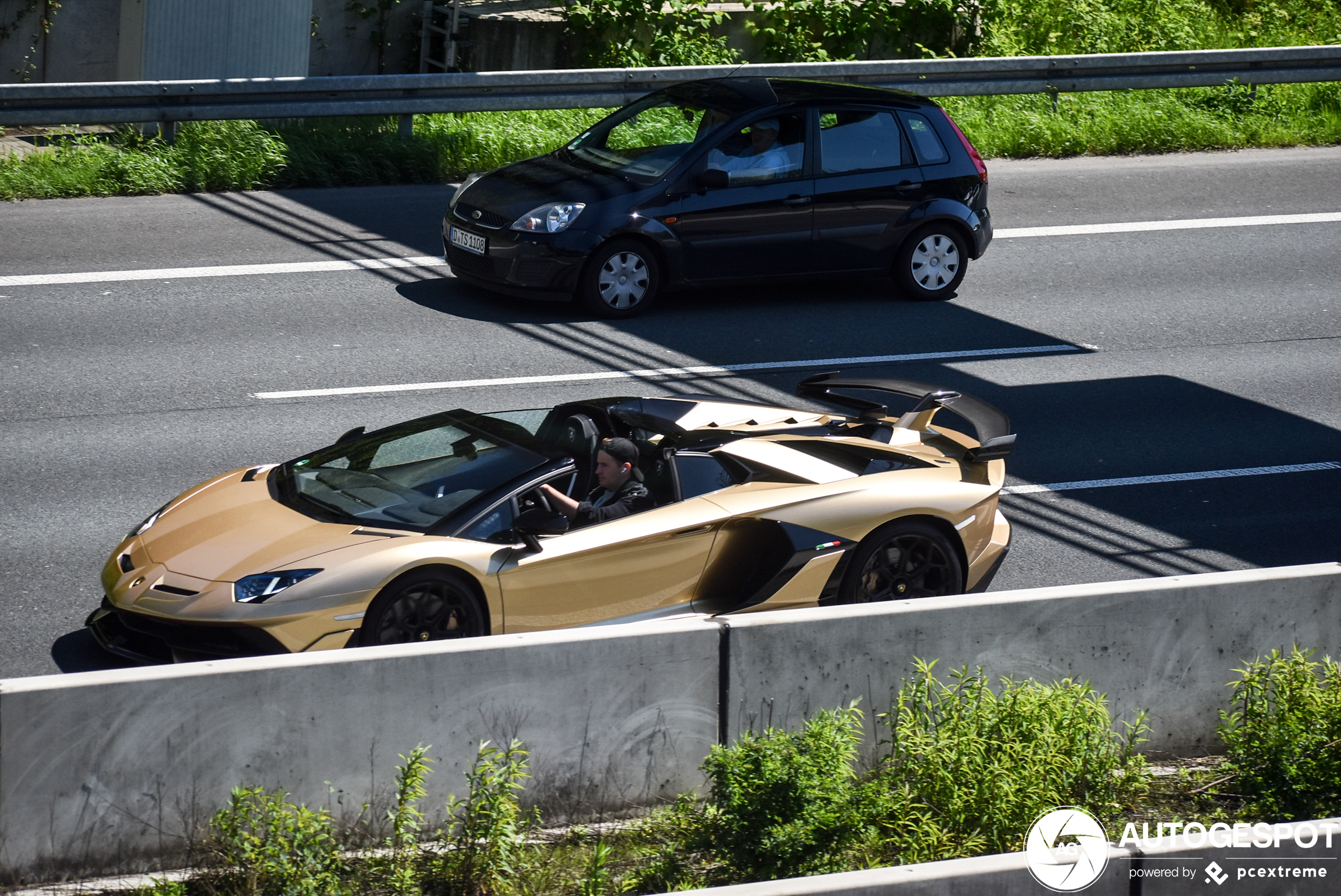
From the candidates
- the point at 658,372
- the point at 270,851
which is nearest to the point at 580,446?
the point at 270,851

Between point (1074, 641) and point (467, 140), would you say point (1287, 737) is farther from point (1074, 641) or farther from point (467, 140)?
point (467, 140)

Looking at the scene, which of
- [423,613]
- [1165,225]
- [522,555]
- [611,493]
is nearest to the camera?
[423,613]

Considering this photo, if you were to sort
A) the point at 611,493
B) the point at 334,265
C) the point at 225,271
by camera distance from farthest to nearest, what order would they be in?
the point at 334,265 → the point at 225,271 → the point at 611,493

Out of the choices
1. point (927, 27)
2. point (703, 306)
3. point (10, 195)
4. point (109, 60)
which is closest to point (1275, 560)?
point (703, 306)

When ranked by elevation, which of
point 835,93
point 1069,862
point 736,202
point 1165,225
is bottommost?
point 1069,862

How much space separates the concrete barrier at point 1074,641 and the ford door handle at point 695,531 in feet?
3.10

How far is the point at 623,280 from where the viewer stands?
12.0 meters

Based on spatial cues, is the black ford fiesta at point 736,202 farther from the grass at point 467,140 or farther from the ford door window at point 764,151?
the grass at point 467,140

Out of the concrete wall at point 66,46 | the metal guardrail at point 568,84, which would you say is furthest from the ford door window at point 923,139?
the concrete wall at point 66,46

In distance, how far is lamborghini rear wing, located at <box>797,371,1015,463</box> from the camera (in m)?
7.21

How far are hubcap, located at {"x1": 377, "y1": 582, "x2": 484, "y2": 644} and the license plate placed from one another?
629 cm

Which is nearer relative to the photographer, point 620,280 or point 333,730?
point 333,730

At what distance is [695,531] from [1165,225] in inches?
418

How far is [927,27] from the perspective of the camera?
66.2 feet
